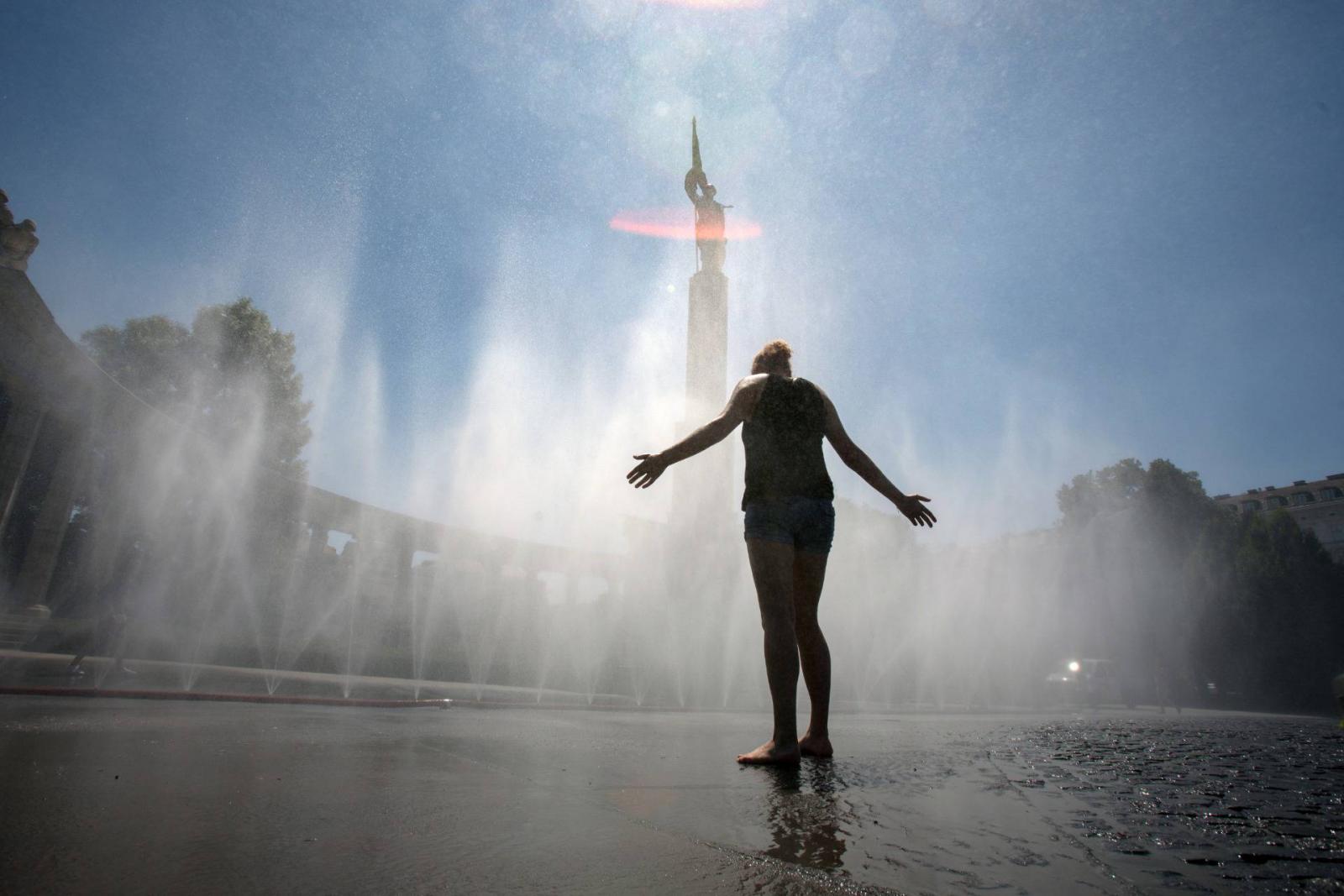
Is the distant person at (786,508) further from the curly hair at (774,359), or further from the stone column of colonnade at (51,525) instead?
the stone column of colonnade at (51,525)

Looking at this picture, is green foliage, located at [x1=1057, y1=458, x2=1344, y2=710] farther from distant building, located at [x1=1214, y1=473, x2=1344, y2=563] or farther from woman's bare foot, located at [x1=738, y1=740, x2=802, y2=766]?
woman's bare foot, located at [x1=738, y1=740, x2=802, y2=766]

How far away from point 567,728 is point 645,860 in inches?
102

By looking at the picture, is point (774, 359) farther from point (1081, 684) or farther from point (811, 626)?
point (1081, 684)

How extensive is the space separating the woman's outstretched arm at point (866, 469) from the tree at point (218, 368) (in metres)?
26.9

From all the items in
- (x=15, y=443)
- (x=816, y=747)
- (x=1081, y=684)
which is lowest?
(x=1081, y=684)

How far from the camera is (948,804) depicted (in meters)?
1.57

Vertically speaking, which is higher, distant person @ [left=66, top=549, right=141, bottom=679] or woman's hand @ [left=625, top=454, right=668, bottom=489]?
woman's hand @ [left=625, top=454, right=668, bottom=489]

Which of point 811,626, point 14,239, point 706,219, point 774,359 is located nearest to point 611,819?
point 811,626

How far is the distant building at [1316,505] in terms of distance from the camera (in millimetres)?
50438

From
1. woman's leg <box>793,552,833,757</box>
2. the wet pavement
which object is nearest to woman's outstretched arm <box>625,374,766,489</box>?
woman's leg <box>793,552,833,757</box>

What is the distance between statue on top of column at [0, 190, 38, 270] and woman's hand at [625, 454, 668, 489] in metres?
22.9

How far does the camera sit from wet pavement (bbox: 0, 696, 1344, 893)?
0.92m

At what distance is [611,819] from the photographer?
4.30ft

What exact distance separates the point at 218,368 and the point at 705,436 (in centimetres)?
2893
